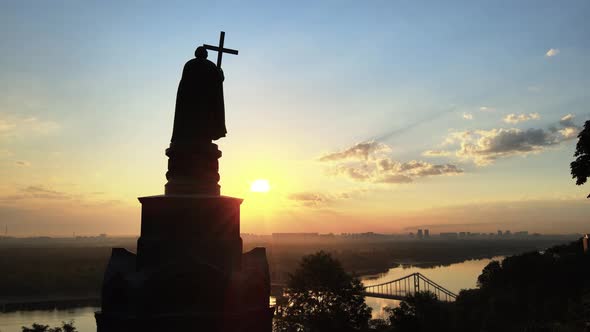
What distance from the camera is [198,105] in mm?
7930

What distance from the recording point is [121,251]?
25.0 ft

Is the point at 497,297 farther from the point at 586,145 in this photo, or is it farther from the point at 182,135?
the point at 182,135

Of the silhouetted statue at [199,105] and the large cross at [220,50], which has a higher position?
the large cross at [220,50]

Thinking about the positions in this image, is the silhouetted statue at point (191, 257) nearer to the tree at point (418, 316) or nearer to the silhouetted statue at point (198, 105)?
the silhouetted statue at point (198, 105)

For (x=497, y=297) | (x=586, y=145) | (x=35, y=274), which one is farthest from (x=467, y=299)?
(x=35, y=274)

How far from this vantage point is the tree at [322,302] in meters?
22.0

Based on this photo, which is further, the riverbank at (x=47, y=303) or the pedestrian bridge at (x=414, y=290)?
the riverbank at (x=47, y=303)

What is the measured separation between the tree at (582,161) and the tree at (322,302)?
48.5 feet

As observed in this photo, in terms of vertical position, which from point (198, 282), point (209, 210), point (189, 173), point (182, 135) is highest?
point (182, 135)

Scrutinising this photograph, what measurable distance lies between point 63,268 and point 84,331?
53656 millimetres

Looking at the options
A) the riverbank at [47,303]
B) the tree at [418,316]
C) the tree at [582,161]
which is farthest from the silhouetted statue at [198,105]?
the riverbank at [47,303]

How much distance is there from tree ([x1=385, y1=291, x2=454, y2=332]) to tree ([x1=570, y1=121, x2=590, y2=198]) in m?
17.9

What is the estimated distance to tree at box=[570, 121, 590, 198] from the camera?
9578mm

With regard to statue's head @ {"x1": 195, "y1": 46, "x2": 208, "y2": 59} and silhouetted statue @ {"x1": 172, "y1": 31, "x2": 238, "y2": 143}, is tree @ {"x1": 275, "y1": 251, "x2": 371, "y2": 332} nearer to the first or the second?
silhouetted statue @ {"x1": 172, "y1": 31, "x2": 238, "y2": 143}
